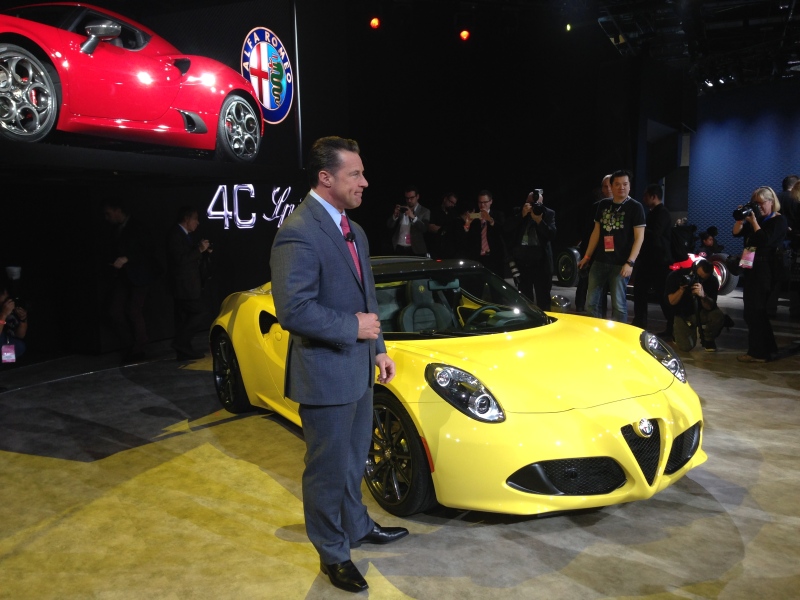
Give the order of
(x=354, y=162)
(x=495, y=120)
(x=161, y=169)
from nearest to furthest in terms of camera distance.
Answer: (x=354, y=162) < (x=161, y=169) < (x=495, y=120)

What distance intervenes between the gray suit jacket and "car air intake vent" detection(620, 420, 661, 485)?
119cm

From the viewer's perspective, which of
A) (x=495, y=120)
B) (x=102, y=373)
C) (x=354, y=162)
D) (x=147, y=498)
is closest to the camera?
(x=354, y=162)

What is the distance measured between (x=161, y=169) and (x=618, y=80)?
9099 millimetres

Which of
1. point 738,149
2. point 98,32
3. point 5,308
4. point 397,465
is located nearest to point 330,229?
point 397,465

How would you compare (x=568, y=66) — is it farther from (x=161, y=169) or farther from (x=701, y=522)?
(x=701, y=522)

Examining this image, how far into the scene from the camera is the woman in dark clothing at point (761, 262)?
6.30m

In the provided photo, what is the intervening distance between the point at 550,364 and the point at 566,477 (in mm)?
597

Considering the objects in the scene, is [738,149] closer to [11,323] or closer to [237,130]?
[237,130]

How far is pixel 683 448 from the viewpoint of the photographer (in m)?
3.31

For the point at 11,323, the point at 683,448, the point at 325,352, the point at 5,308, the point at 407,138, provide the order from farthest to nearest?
the point at 407,138 → the point at 11,323 → the point at 5,308 → the point at 683,448 → the point at 325,352

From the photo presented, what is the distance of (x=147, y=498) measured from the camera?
3.75 meters

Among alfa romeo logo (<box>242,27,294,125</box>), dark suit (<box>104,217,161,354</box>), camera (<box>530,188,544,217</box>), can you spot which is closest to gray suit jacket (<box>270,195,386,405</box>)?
dark suit (<box>104,217,161,354</box>)

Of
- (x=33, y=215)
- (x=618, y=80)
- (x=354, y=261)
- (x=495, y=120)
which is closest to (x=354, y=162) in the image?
(x=354, y=261)

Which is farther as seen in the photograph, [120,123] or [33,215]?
[33,215]
